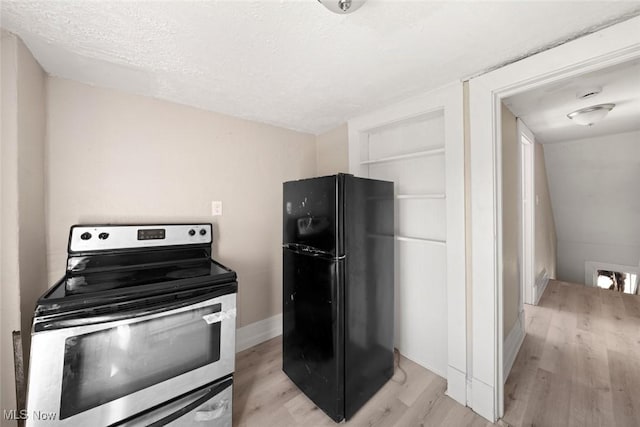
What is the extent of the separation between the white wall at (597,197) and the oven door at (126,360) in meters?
4.77

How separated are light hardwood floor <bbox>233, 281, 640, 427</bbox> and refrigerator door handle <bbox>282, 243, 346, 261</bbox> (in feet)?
3.18

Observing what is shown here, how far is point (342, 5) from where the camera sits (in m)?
0.87

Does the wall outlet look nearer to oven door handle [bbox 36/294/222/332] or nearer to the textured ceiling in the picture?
the textured ceiling

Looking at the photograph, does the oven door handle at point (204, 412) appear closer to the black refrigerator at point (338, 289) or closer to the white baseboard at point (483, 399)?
the black refrigerator at point (338, 289)

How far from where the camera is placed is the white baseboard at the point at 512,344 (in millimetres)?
1789

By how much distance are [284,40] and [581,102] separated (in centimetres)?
229

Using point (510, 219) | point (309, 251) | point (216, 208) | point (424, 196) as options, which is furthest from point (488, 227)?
point (216, 208)

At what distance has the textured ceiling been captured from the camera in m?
0.95

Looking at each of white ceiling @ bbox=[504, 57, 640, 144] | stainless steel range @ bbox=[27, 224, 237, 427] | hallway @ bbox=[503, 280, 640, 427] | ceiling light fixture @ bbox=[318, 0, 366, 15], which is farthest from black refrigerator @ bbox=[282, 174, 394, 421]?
white ceiling @ bbox=[504, 57, 640, 144]

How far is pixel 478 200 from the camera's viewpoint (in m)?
1.43

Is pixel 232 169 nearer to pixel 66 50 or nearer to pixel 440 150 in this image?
pixel 66 50

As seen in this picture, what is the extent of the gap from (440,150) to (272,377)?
206 centimetres

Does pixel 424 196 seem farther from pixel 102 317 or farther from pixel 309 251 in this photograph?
pixel 102 317

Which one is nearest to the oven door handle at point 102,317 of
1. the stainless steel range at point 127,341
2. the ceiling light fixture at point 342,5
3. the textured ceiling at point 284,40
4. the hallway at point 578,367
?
the stainless steel range at point 127,341
